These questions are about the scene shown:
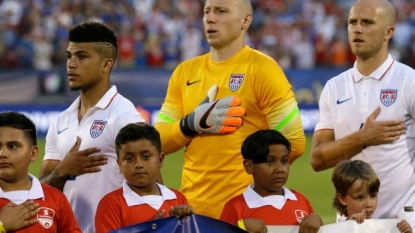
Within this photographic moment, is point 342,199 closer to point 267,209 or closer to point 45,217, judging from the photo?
point 267,209

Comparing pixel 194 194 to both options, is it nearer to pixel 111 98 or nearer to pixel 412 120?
pixel 111 98

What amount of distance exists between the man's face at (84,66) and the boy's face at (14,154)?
2.63 feet

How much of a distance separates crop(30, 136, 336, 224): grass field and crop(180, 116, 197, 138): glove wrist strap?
523 cm

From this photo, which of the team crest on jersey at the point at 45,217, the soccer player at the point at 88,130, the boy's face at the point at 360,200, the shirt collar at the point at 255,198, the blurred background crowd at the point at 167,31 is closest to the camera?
the team crest on jersey at the point at 45,217

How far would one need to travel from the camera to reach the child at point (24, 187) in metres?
5.25

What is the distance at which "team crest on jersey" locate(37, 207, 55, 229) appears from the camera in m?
5.25

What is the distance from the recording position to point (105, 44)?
20.5ft

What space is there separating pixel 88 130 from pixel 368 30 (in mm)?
1969

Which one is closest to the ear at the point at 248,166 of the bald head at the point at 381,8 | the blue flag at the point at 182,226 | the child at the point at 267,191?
the child at the point at 267,191

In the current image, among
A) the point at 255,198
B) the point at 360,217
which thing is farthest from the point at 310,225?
the point at 255,198

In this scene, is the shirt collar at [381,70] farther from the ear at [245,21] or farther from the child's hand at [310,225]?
the child's hand at [310,225]

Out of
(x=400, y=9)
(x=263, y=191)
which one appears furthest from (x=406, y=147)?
(x=400, y=9)

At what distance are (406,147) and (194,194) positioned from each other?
1432mm

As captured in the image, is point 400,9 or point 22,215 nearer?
point 22,215
